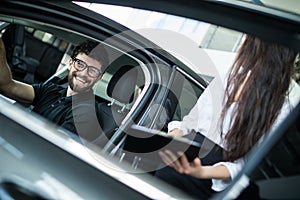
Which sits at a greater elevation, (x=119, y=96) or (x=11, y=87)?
(x=119, y=96)

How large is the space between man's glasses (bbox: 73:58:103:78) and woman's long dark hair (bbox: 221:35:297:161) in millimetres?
1059

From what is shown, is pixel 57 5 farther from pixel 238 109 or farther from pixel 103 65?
pixel 238 109

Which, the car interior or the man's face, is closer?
the car interior

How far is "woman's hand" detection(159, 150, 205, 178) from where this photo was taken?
1253 mm

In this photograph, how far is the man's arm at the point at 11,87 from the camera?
7.16 ft

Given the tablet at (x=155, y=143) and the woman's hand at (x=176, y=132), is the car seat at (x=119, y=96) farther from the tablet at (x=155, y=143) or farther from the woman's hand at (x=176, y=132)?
the woman's hand at (x=176, y=132)

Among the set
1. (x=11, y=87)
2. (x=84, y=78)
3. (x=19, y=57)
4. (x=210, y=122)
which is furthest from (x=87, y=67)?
(x=19, y=57)

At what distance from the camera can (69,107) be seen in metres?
2.25

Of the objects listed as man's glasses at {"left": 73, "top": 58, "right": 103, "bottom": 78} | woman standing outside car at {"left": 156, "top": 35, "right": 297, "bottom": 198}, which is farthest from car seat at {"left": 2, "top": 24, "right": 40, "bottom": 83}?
woman standing outside car at {"left": 156, "top": 35, "right": 297, "bottom": 198}

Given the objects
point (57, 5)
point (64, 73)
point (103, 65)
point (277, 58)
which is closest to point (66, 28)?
point (57, 5)

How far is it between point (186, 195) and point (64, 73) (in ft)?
5.85

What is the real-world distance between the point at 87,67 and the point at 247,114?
3.94ft

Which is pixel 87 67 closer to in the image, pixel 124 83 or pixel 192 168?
pixel 124 83

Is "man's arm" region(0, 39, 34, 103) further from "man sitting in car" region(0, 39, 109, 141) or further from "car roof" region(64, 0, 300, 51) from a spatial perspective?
"car roof" region(64, 0, 300, 51)
